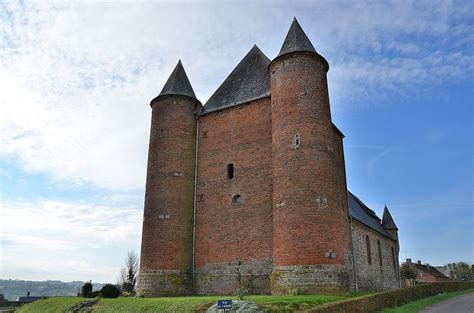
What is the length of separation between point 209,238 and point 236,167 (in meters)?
4.90

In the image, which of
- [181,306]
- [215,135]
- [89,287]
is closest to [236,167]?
[215,135]

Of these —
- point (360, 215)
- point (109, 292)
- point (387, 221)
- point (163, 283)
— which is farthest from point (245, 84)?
point (387, 221)

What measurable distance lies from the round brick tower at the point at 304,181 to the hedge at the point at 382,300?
6.69 ft

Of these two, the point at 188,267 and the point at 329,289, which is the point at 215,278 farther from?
the point at 329,289

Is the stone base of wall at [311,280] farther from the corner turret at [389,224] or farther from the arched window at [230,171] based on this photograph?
the corner turret at [389,224]

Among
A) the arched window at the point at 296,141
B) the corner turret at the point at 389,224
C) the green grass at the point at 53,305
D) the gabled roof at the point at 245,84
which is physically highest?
the gabled roof at the point at 245,84

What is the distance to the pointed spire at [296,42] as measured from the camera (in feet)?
77.0

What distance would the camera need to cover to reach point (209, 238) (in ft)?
82.1

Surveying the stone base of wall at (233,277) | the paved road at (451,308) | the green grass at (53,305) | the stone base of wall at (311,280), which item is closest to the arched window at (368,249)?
the paved road at (451,308)

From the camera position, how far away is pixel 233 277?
2322 cm

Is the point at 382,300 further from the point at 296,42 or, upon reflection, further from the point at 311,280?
the point at 296,42

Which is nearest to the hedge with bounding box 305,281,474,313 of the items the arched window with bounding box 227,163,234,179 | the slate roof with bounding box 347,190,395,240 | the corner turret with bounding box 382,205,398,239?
the slate roof with bounding box 347,190,395,240

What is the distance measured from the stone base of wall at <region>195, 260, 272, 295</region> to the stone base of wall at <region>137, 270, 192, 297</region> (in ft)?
2.86

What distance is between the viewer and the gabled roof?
88.0 feet
